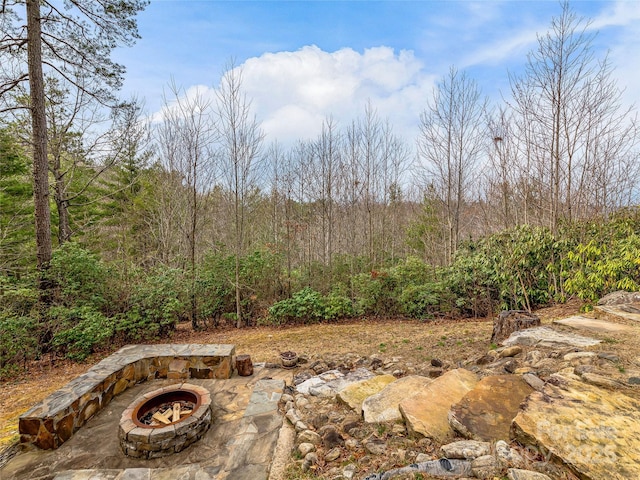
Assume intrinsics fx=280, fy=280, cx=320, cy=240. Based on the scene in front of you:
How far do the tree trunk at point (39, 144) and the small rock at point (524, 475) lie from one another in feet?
23.5

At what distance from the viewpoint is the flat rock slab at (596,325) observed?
9.92ft

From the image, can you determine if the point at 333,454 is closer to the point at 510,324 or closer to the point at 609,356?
the point at 609,356

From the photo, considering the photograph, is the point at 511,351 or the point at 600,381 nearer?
the point at 600,381

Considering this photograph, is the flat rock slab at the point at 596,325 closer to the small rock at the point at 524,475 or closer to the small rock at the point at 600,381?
the small rock at the point at 600,381

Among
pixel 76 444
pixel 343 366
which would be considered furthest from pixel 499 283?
pixel 76 444

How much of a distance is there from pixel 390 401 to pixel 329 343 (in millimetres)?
3106

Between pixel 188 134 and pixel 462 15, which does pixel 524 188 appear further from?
pixel 188 134

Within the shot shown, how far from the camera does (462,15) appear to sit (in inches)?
210

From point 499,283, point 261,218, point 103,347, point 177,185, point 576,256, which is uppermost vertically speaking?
point 177,185

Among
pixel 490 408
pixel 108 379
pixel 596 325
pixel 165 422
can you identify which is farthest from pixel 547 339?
pixel 108 379

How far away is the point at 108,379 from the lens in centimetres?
336

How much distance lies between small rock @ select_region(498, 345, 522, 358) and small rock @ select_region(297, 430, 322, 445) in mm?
2087

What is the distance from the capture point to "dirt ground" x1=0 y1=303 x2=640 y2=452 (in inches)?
144

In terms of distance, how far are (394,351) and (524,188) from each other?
651 cm
